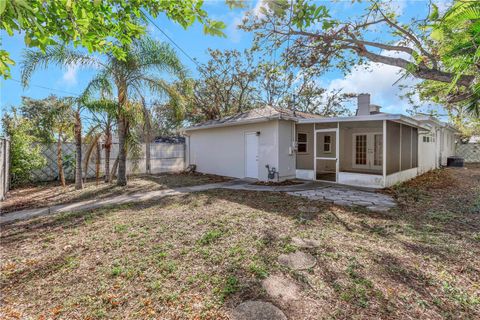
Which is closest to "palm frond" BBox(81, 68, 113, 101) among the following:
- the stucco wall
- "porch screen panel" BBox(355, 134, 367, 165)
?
the stucco wall

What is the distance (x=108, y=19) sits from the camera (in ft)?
10.2

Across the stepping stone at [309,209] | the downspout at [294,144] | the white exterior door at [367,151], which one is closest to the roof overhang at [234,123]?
the downspout at [294,144]

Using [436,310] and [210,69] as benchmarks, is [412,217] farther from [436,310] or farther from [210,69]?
[210,69]

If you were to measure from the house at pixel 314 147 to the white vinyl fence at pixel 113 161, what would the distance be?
1.54 meters

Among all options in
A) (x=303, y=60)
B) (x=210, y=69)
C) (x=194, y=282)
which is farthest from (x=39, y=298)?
(x=210, y=69)

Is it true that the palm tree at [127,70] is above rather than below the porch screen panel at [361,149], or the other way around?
above

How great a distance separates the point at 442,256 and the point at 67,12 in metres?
5.54

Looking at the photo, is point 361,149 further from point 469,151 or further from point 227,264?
point 469,151

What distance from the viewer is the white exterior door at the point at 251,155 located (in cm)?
1078

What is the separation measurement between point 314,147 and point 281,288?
8125 millimetres

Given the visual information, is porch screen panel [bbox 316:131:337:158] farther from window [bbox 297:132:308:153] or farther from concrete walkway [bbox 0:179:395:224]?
concrete walkway [bbox 0:179:395:224]

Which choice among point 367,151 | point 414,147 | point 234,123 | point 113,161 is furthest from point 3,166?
point 414,147

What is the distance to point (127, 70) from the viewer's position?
27.5 feet

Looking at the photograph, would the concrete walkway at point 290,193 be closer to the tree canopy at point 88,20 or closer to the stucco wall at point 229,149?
the stucco wall at point 229,149
